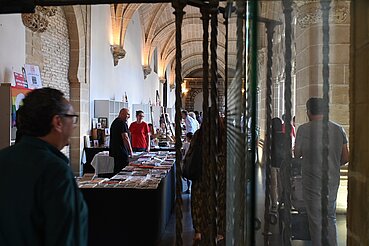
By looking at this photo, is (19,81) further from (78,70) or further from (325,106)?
(325,106)

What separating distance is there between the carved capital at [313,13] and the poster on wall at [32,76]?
6329 millimetres

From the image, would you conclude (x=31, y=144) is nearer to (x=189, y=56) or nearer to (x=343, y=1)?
(x=343, y=1)

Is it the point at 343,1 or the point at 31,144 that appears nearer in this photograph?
the point at 343,1

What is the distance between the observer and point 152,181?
15.7 feet

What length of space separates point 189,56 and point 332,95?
28393mm

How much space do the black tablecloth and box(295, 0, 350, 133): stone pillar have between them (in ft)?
12.4

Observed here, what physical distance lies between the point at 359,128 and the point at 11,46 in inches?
245

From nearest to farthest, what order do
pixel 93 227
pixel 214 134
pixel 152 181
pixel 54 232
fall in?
pixel 214 134, pixel 54 232, pixel 93 227, pixel 152 181

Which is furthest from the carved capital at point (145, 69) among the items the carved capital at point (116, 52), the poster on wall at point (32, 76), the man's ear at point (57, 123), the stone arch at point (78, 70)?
the man's ear at point (57, 123)

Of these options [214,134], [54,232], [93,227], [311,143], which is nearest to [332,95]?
[311,143]

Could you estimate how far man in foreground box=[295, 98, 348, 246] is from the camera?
28.1 inches

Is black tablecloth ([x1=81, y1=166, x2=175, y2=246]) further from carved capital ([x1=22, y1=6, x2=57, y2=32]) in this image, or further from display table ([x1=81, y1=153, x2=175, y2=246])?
carved capital ([x1=22, y1=6, x2=57, y2=32])

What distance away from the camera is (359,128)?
0.79m

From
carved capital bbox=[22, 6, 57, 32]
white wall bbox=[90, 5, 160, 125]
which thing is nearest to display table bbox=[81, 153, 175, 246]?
carved capital bbox=[22, 6, 57, 32]
